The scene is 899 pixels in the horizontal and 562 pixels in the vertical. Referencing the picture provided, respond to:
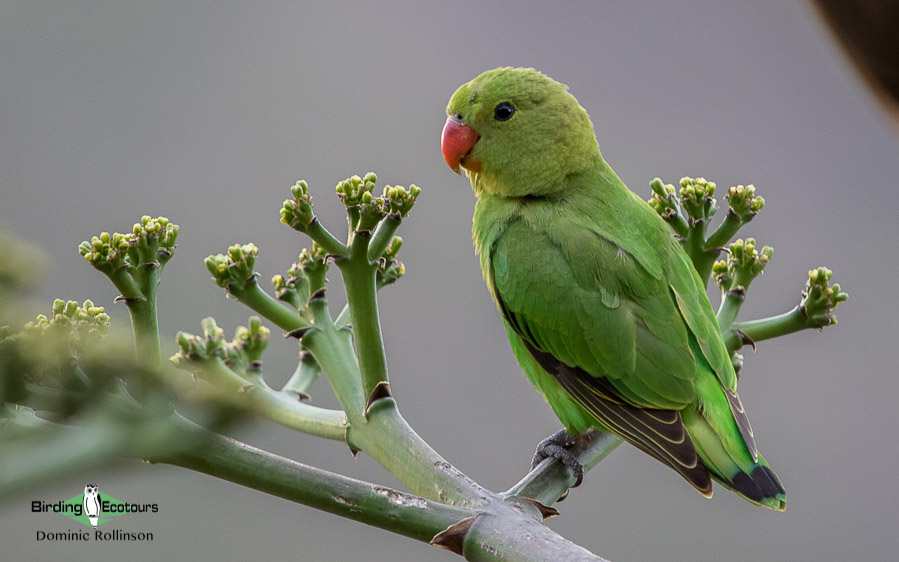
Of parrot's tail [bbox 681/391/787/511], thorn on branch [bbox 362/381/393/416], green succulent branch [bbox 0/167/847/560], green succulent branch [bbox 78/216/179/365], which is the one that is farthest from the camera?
parrot's tail [bbox 681/391/787/511]

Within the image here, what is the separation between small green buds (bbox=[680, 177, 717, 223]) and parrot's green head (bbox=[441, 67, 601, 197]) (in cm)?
36

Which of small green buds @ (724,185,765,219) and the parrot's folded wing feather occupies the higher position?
small green buds @ (724,185,765,219)

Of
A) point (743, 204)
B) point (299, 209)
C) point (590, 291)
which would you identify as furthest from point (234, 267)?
point (743, 204)

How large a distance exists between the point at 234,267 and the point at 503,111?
769 millimetres

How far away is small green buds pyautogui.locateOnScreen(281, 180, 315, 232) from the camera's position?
1080mm

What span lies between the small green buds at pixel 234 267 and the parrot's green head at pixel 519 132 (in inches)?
27.2

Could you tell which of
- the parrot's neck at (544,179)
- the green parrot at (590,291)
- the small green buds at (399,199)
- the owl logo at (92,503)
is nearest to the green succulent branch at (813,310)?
the green parrot at (590,291)

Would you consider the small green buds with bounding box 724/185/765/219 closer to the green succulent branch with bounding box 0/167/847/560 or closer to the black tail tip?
the green succulent branch with bounding box 0/167/847/560

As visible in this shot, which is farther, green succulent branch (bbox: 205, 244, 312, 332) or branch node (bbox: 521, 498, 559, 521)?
green succulent branch (bbox: 205, 244, 312, 332)

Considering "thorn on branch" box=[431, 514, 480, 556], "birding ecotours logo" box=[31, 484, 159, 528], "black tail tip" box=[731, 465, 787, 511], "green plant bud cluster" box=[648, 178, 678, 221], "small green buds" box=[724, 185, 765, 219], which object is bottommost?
"black tail tip" box=[731, 465, 787, 511]

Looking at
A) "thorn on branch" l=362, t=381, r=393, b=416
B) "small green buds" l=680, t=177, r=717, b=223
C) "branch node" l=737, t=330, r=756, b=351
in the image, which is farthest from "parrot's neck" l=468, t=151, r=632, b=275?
"thorn on branch" l=362, t=381, r=393, b=416

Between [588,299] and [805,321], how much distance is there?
0.38 metres

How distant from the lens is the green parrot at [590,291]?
4.46 ft

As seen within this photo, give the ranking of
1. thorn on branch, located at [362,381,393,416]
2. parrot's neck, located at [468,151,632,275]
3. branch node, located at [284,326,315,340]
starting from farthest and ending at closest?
parrot's neck, located at [468,151,632,275] < branch node, located at [284,326,315,340] < thorn on branch, located at [362,381,393,416]
